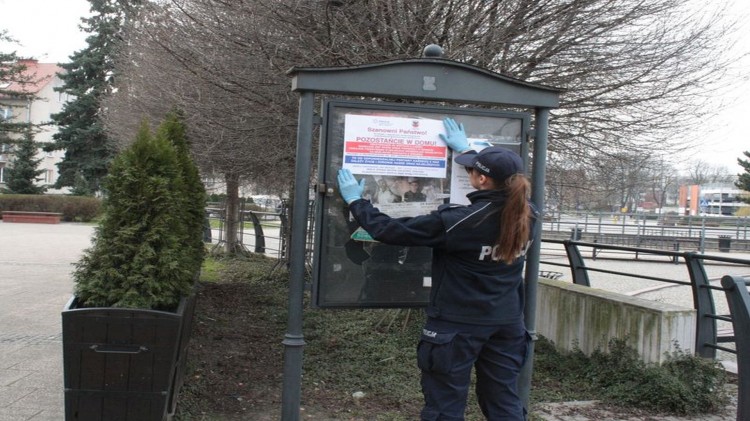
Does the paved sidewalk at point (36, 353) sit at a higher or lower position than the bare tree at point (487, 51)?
lower

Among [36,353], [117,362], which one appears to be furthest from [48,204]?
[117,362]

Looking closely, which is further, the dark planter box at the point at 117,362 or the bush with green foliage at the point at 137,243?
the bush with green foliage at the point at 137,243

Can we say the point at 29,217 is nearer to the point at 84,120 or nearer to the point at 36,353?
the point at 84,120

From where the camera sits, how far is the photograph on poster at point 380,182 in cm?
379

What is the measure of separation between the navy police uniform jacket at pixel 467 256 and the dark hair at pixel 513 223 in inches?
1.9

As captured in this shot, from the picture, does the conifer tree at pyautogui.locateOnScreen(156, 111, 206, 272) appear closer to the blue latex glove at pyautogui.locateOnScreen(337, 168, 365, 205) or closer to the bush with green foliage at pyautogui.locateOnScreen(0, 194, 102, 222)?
the blue latex glove at pyautogui.locateOnScreen(337, 168, 365, 205)

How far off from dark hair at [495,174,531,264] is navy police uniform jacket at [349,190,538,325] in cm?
5

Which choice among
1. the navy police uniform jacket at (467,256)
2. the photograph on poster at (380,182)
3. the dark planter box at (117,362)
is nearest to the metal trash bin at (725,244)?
the photograph on poster at (380,182)

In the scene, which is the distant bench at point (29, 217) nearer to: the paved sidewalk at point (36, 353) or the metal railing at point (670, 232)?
the paved sidewalk at point (36, 353)

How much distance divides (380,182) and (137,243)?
1538mm

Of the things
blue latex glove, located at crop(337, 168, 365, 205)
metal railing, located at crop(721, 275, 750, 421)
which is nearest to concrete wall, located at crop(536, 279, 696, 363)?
metal railing, located at crop(721, 275, 750, 421)

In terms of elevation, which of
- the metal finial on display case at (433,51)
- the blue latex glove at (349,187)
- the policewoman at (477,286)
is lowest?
the policewoman at (477,286)

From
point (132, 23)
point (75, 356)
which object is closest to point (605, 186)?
point (75, 356)

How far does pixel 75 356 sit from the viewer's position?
3.27 m
